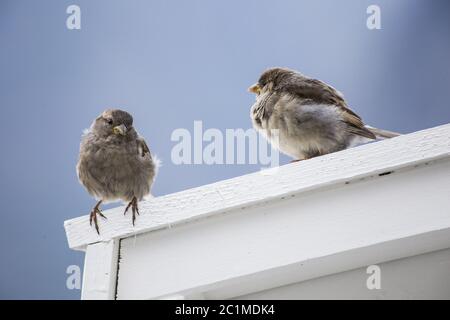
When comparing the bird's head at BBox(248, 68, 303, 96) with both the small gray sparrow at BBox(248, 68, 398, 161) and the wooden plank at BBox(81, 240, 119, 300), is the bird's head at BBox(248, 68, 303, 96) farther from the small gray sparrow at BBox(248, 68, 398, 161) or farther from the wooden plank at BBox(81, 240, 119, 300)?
the wooden plank at BBox(81, 240, 119, 300)

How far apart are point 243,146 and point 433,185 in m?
1.31

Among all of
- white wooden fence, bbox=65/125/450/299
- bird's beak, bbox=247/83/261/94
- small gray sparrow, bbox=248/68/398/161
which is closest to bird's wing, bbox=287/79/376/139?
small gray sparrow, bbox=248/68/398/161

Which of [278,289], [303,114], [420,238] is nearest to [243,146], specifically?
[303,114]

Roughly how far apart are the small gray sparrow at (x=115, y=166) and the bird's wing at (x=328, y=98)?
655 mm

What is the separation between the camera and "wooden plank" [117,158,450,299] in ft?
4.37

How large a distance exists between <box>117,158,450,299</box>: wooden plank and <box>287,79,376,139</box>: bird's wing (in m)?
1.02

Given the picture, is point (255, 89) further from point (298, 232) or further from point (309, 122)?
point (298, 232)

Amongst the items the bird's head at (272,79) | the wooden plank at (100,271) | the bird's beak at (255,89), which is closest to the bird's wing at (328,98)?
the bird's head at (272,79)

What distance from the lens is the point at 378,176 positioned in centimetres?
138

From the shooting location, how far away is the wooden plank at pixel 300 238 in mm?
1333

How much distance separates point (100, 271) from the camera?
1425 mm
